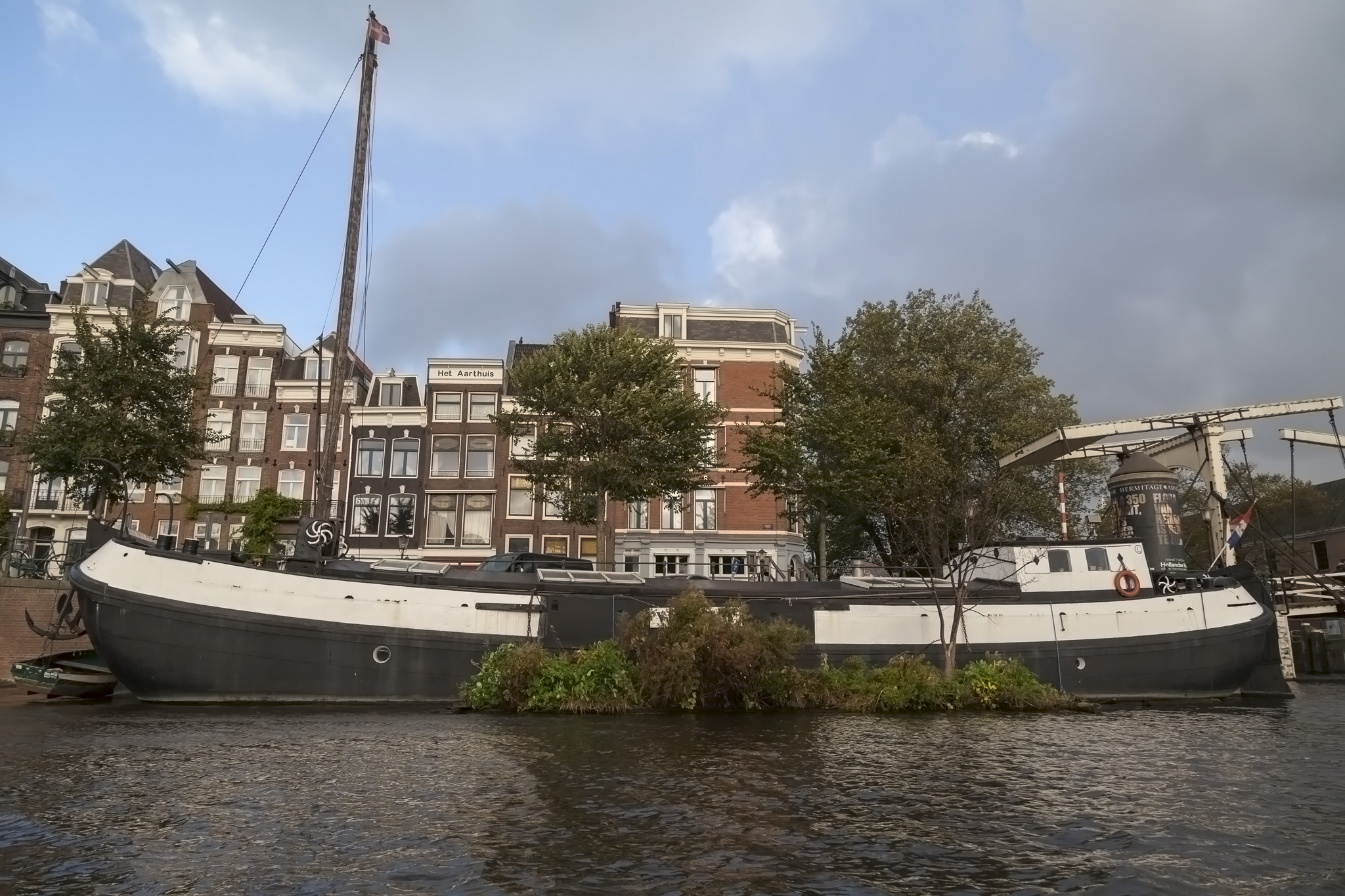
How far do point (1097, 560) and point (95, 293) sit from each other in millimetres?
49324

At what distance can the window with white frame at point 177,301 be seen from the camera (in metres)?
46.2

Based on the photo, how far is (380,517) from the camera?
45594 mm

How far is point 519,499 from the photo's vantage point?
4600cm

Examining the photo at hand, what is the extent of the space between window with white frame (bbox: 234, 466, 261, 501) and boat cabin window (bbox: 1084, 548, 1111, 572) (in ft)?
131

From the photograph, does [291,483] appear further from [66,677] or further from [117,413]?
[66,677]

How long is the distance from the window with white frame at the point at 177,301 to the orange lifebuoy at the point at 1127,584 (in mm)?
46084

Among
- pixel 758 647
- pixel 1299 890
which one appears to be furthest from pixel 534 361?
pixel 1299 890

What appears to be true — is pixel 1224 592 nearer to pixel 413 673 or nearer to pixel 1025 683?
pixel 1025 683

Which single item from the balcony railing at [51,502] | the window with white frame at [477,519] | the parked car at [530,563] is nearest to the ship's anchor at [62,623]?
the parked car at [530,563]

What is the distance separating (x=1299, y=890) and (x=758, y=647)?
12623 millimetres

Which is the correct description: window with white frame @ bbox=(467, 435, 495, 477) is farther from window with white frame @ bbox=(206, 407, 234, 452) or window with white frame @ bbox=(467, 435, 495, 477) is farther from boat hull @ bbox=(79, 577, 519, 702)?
boat hull @ bbox=(79, 577, 519, 702)

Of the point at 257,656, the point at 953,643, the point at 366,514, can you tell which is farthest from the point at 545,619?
the point at 366,514

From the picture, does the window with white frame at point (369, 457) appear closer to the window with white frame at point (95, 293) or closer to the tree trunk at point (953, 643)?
the window with white frame at point (95, 293)

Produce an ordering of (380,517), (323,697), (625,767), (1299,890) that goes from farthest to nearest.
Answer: (380,517) → (323,697) → (625,767) → (1299,890)
